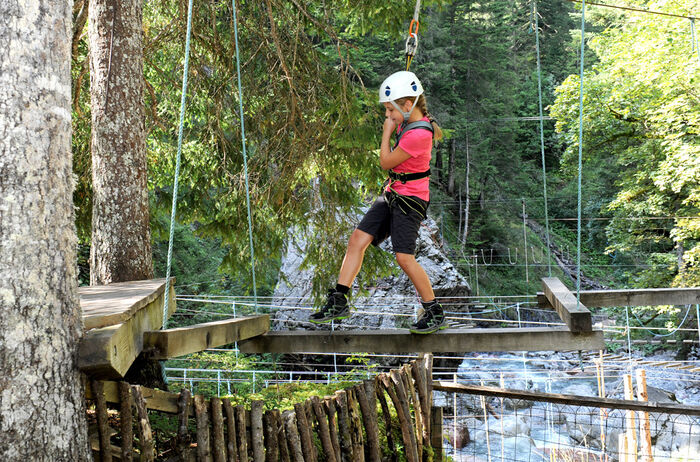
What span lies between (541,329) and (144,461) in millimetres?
2359

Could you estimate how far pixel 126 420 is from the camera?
2.31 meters

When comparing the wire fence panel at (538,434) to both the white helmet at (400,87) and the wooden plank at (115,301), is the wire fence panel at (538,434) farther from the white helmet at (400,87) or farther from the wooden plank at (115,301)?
the wooden plank at (115,301)

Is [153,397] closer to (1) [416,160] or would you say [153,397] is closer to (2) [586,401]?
(1) [416,160]

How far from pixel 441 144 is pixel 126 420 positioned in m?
21.3

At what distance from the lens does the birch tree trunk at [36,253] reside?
1883mm

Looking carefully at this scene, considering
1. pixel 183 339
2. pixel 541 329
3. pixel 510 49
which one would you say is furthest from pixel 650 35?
pixel 183 339

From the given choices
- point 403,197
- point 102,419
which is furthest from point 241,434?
point 403,197

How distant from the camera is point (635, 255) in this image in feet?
68.3

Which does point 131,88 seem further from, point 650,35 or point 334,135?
point 650,35

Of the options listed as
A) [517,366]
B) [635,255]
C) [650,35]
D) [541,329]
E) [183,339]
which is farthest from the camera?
[635,255]

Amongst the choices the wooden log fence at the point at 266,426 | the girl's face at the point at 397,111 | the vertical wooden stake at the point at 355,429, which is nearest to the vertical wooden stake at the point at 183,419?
the wooden log fence at the point at 266,426

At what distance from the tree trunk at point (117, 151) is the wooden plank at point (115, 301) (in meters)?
0.48

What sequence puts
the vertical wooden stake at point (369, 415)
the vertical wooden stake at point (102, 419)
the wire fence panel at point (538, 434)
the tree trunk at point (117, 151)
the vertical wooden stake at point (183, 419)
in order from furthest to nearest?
the wire fence panel at point (538, 434)
the tree trunk at point (117, 151)
the vertical wooden stake at point (369, 415)
the vertical wooden stake at point (183, 419)
the vertical wooden stake at point (102, 419)

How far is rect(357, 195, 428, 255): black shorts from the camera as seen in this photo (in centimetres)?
359
